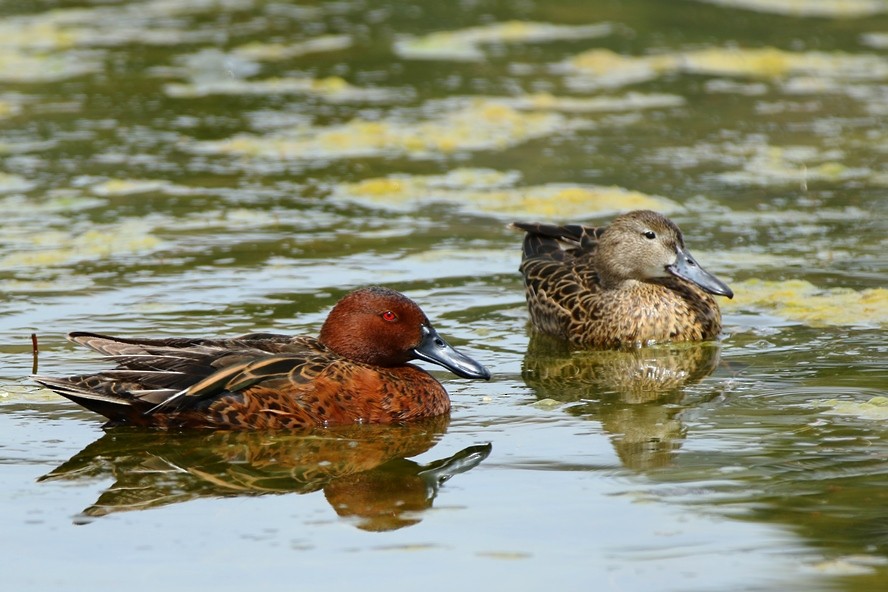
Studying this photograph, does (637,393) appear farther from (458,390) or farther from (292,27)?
A: (292,27)

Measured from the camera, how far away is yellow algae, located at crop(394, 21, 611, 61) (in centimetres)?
1845

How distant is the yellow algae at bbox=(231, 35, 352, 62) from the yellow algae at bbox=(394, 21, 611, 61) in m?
0.80

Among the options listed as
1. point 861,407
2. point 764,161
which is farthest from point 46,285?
point 764,161

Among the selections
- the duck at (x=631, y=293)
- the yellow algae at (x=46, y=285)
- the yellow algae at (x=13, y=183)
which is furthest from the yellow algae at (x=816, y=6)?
the yellow algae at (x=46, y=285)

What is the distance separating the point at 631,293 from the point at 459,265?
172 cm

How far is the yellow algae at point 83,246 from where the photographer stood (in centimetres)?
1110

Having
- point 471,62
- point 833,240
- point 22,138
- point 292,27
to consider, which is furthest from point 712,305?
point 292,27

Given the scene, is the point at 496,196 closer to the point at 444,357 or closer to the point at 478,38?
the point at 444,357

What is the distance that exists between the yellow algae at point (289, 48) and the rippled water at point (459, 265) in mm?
87

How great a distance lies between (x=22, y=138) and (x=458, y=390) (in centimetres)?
774

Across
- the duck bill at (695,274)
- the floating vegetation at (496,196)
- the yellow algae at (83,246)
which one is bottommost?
the yellow algae at (83,246)

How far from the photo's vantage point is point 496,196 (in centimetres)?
1284

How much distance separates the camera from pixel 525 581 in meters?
5.66

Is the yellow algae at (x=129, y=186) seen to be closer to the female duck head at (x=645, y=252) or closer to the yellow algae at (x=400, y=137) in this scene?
the yellow algae at (x=400, y=137)
